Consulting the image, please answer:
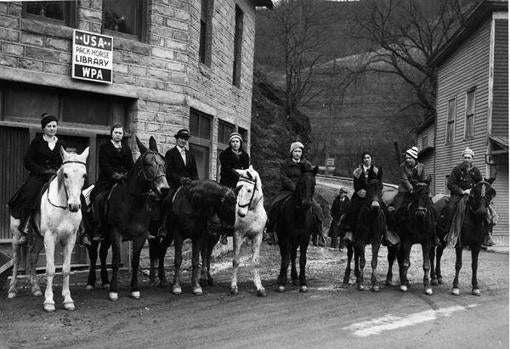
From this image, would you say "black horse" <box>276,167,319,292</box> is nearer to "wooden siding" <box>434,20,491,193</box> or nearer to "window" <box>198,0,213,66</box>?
"window" <box>198,0,213,66</box>

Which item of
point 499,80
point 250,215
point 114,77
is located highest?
point 499,80

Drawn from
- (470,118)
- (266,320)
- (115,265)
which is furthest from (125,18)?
(470,118)

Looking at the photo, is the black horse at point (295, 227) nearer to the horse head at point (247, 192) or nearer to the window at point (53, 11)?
the horse head at point (247, 192)

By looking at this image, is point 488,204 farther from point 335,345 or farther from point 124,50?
point 124,50

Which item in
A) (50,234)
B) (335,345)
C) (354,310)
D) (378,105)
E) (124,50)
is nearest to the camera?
(335,345)

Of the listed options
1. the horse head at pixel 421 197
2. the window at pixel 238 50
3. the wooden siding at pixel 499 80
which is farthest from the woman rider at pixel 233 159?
the wooden siding at pixel 499 80

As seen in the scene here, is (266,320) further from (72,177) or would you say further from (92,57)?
(92,57)

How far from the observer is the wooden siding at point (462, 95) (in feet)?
68.2

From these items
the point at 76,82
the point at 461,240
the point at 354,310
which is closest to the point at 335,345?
the point at 354,310

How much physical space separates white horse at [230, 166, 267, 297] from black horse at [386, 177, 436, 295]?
9.05ft

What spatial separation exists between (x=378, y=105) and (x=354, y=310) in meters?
45.3

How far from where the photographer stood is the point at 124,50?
11.2m

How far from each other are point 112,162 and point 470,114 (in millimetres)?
17029

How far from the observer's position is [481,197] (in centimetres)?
995
